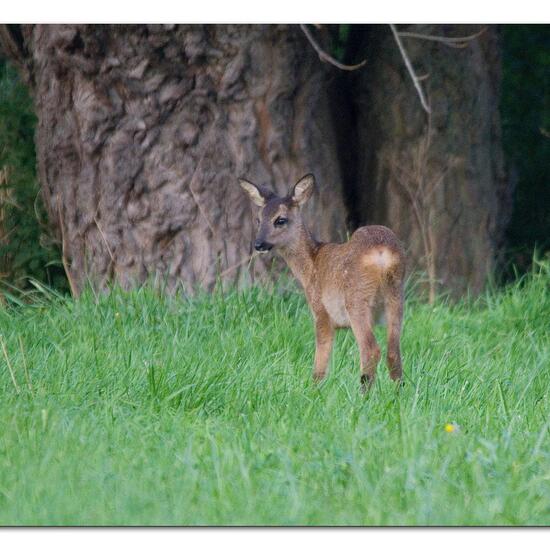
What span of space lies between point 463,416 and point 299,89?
Result: 3.16m

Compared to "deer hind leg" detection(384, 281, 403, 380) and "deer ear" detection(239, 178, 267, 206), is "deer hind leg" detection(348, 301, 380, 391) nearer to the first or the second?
"deer hind leg" detection(384, 281, 403, 380)

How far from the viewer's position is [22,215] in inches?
364

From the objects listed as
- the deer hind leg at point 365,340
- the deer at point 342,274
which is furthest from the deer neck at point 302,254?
the deer hind leg at point 365,340

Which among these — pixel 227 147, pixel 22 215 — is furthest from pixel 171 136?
pixel 22 215

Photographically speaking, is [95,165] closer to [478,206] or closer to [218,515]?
[478,206]

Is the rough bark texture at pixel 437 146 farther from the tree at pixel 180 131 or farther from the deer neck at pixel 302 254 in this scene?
the deer neck at pixel 302 254

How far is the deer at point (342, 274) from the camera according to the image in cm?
640

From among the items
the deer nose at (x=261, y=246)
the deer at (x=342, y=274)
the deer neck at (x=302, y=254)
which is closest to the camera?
the deer at (x=342, y=274)

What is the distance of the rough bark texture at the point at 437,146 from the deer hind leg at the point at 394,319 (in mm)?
2595

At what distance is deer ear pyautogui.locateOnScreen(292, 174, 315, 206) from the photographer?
7.03 m

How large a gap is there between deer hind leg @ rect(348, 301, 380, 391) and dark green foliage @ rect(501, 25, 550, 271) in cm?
439

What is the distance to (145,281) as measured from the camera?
8148 millimetres

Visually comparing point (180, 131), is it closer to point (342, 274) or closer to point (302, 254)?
point (302, 254)
